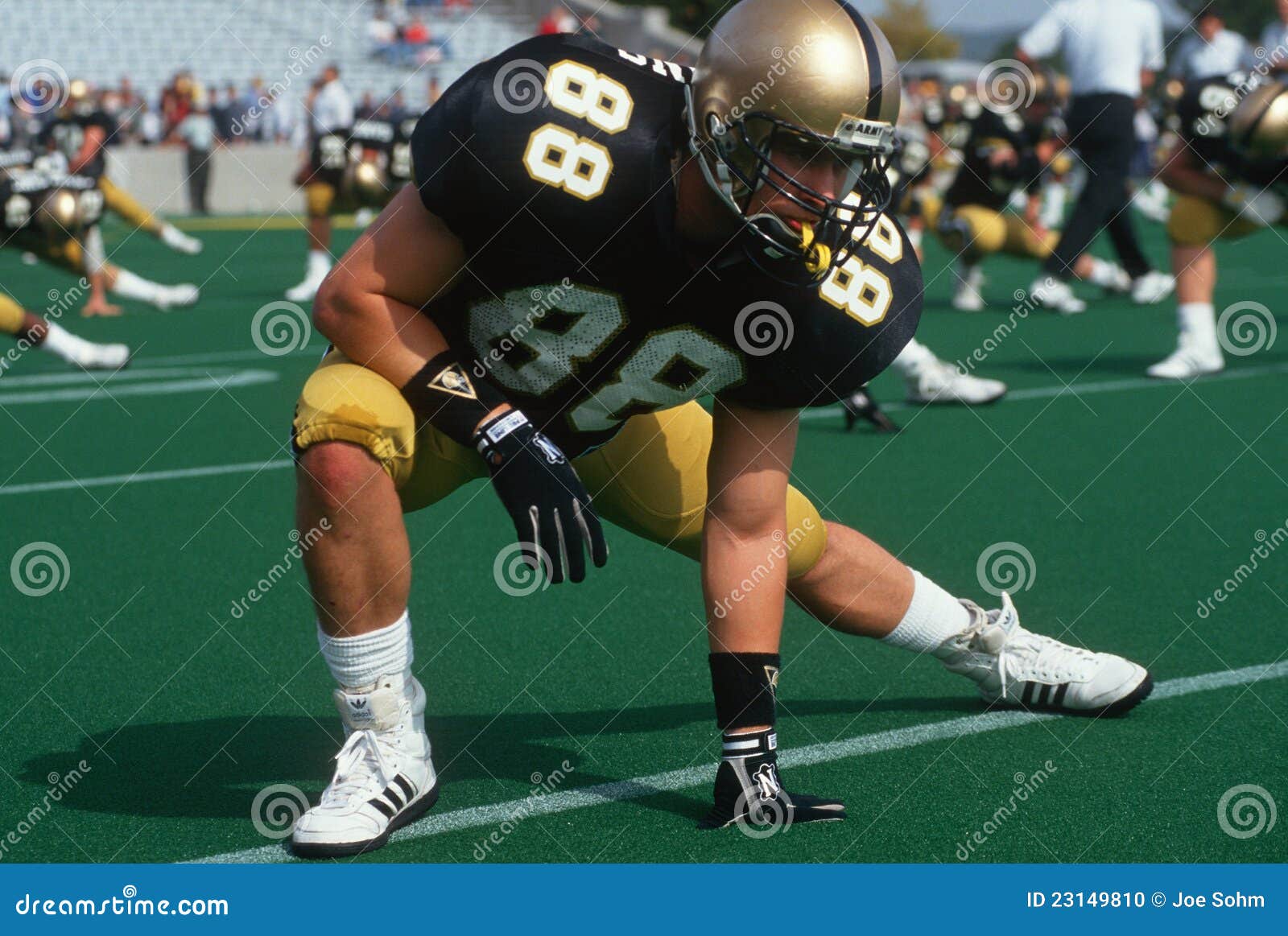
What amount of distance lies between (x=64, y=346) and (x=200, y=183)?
1647cm

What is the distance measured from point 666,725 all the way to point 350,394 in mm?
1148

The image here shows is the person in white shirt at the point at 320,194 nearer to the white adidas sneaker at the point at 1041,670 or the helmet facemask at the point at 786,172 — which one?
the white adidas sneaker at the point at 1041,670

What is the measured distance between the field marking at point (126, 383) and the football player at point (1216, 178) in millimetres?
4580

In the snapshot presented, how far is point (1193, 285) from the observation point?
26.7 feet

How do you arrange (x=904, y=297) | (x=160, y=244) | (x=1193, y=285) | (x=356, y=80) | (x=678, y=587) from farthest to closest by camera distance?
(x=356, y=80) < (x=160, y=244) < (x=1193, y=285) < (x=678, y=587) < (x=904, y=297)

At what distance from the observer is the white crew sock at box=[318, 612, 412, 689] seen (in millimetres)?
2912

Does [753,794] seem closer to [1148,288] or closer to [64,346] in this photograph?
[64,346]

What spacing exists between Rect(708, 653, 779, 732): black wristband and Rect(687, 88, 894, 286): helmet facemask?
695 millimetres

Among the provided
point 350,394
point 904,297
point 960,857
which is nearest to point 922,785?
point 960,857

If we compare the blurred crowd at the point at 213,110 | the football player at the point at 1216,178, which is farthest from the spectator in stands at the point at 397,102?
the football player at the point at 1216,178

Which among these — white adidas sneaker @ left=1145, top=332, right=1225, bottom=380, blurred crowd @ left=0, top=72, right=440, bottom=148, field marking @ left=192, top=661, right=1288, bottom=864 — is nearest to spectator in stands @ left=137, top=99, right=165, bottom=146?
blurred crowd @ left=0, top=72, right=440, bottom=148

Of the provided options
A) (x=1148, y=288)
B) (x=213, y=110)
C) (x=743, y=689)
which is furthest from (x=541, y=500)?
(x=213, y=110)

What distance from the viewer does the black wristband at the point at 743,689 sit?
2963 millimetres

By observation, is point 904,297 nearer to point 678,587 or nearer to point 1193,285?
point 678,587
